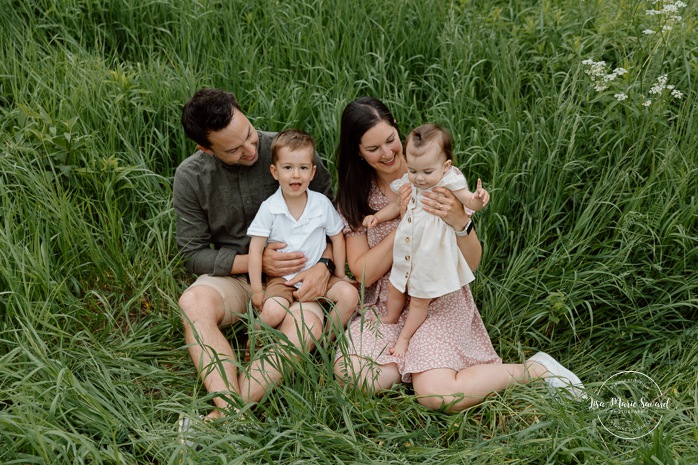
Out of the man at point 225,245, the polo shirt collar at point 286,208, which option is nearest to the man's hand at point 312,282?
the man at point 225,245

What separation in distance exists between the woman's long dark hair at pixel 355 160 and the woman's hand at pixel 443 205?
36 cm

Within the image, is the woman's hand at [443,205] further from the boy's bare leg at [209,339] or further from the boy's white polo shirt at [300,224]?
the boy's bare leg at [209,339]

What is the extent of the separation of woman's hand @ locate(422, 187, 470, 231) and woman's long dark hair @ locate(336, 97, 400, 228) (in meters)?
0.36

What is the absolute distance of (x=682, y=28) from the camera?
12.0 feet

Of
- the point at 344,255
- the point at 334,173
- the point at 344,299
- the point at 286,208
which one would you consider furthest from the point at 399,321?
the point at 334,173

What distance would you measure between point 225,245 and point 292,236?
0.39 m

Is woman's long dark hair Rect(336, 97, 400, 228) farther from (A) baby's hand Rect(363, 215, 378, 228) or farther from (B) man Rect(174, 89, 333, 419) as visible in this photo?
(B) man Rect(174, 89, 333, 419)

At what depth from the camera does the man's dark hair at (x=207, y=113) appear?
9.22ft

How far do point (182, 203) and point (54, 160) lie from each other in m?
0.85

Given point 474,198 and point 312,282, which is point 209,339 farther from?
point 474,198

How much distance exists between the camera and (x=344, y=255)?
3.06 meters

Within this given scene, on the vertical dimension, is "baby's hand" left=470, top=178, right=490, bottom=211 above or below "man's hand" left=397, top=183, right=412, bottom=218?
above

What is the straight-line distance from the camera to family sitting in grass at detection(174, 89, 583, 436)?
106 inches

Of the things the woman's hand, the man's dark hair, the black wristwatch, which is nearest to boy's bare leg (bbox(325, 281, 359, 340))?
the black wristwatch
